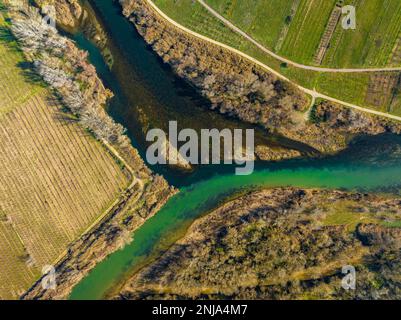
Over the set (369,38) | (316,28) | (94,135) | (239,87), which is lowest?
(94,135)

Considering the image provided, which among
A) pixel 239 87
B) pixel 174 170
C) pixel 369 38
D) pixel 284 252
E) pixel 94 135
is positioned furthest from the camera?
pixel 174 170

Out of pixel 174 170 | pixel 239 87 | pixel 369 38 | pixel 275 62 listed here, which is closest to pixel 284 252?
pixel 174 170

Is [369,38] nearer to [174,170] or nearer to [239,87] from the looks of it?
[239,87]

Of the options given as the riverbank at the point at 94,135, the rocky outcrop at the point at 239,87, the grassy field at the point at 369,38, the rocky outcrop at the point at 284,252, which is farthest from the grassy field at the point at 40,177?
the grassy field at the point at 369,38

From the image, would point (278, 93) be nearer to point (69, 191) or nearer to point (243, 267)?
point (243, 267)

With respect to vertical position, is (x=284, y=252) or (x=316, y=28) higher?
(x=316, y=28)

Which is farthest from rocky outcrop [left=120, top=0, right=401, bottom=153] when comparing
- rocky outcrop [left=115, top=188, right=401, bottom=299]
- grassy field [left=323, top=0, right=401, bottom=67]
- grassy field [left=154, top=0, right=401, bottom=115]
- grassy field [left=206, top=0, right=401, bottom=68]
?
rocky outcrop [left=115, top=188, right=401, bottom=299]
